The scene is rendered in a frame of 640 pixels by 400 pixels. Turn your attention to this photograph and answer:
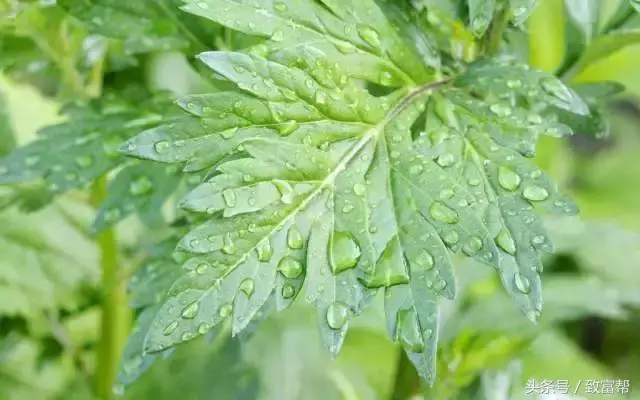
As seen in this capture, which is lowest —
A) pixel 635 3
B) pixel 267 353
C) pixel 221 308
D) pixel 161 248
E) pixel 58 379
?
pixel 58 379

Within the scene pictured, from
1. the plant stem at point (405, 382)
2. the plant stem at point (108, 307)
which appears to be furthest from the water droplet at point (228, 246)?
the plant stem at point (108, 307)

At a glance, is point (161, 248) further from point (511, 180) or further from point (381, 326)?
point (381, 326)

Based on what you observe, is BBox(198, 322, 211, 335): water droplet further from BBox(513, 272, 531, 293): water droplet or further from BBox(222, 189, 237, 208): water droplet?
BBox(513, 272, 531, 293): water droplet

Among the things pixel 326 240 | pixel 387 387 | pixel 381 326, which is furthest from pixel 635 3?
pixel 387 387

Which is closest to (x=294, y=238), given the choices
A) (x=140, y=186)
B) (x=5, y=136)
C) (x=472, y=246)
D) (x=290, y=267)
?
(x=290, y=267)

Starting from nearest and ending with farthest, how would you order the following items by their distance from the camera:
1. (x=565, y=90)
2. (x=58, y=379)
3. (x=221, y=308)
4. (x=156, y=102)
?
(x=221, y=308)
(x=565, y=90)
(x=156, y=102)
(x=58, y=379)

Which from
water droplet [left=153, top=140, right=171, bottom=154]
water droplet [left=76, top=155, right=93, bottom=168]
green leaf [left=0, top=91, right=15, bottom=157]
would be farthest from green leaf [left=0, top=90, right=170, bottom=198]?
green leaf [left=0, top=91, right=15, bottom=157]
